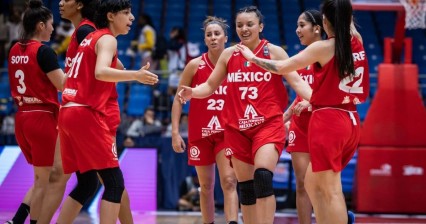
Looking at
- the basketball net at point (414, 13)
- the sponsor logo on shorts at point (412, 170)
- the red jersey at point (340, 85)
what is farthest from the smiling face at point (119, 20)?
the sponsor logo on shorts at point (412, 170)

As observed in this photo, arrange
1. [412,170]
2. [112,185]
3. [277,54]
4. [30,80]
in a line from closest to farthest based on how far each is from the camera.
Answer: [112,185]
[277,54]
[30,80]
[412,170]

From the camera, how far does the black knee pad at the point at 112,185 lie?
5.89 metres

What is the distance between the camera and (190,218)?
33.8ft

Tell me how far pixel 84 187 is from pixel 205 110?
1.90 metres

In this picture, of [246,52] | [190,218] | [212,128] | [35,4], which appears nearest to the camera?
[246,52]

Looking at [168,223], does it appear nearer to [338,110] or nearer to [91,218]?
[91,218]

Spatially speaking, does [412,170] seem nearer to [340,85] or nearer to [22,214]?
[340,85]

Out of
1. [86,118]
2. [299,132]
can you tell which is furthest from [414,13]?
[86,118]

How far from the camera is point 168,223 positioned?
952 centimetres

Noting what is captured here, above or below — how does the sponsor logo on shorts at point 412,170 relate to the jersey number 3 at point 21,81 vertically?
below

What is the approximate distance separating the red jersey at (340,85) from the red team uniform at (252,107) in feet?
2.16

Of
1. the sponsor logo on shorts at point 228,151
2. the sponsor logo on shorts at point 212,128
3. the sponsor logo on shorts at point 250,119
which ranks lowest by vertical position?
the sponsor logo on shorts at point 228,151

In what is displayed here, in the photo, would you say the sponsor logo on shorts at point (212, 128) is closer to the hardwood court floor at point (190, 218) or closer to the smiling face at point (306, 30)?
the smiling face at point (306, 30)

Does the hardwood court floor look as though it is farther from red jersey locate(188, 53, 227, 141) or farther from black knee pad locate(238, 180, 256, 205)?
black knee pad locate(238, 180, 256, 205)
